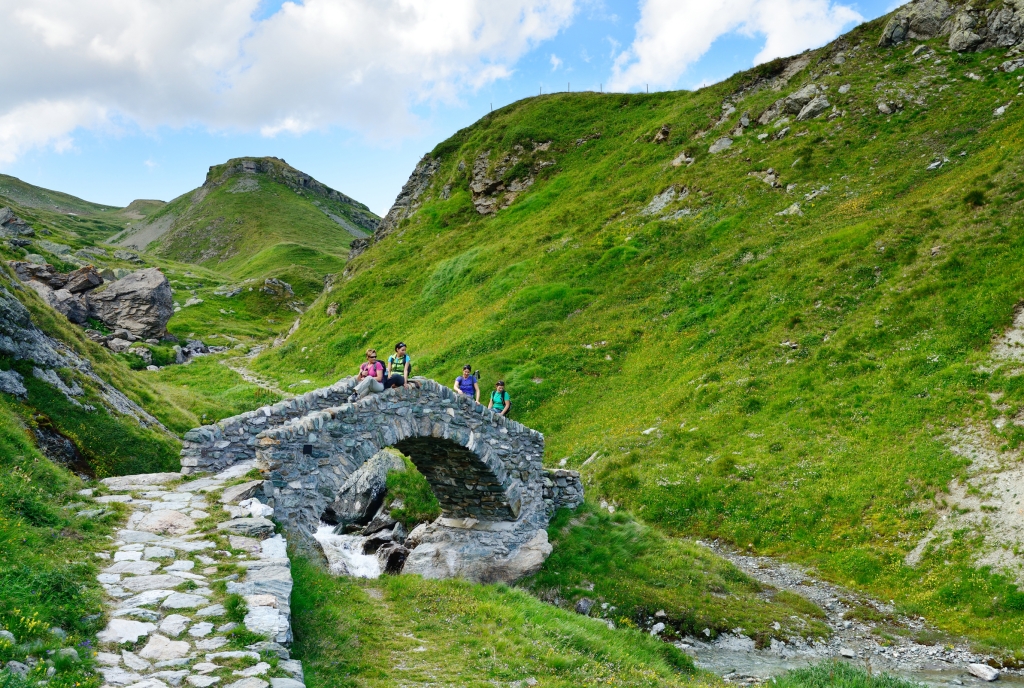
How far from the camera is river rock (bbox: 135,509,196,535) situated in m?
11.1

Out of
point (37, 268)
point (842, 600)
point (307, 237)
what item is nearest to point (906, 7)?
point (842, 600)

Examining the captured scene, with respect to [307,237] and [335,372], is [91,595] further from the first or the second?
[307,237]

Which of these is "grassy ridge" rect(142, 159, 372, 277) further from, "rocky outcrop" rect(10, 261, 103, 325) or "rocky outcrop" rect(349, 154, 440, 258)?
"rocky outcrop" rect(10, 261, 103, 325)

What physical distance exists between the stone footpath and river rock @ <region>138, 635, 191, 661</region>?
0.04 feet

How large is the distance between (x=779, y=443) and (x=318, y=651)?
759 inches

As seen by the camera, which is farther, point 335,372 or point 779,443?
point 335,372

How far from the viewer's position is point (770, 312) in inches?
1215

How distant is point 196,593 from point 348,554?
13587 millimetres

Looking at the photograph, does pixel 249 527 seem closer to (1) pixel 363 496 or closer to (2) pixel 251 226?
(1) pixel 363 496

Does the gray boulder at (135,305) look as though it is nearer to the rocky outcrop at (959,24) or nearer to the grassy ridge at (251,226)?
the grassy ridge at (251,226)

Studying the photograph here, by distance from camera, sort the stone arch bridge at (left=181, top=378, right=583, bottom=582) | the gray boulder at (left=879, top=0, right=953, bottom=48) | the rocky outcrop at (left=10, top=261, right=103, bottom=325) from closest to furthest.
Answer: the stone arch bridge at (left=181, top=378, right=583, bottom=582)
the gray boulder at (left=879, top=0, right=953, bottom=48)
the rocky outcrop at (left=10, top=261, right=103, bottom=325)

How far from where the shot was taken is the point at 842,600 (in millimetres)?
17453

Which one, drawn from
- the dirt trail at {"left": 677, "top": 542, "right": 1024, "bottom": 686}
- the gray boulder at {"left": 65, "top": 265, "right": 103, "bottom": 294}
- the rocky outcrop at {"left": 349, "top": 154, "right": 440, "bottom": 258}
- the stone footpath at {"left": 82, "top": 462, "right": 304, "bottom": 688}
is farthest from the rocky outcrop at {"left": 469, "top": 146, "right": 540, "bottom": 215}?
the stone footpath at {"left": 82, "top": 462, "right": 304, "bottom": 688}

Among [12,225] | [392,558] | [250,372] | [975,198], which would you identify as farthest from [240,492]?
[12,225]
